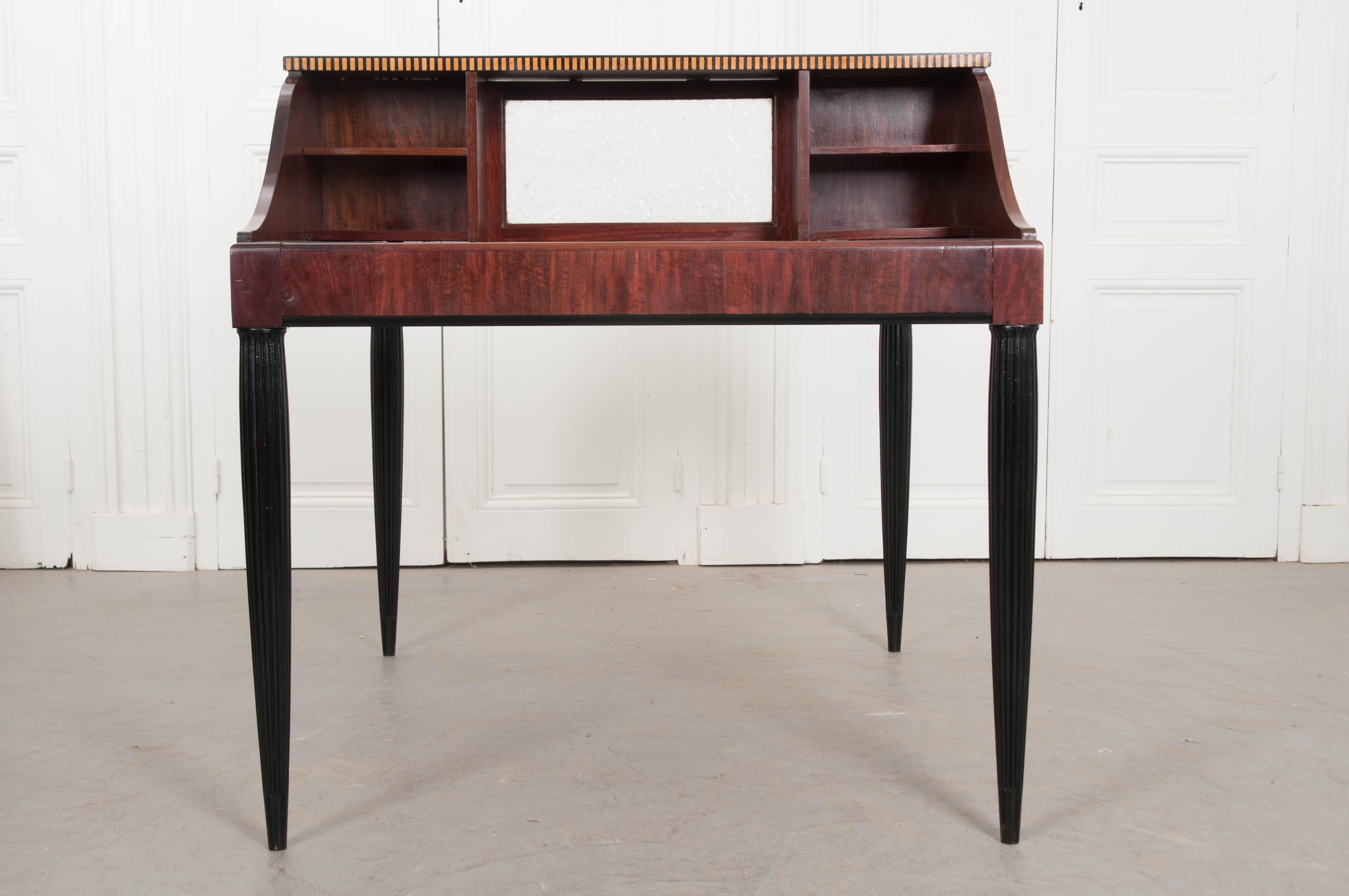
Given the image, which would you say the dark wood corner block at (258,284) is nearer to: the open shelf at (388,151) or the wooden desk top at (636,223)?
the wooden desk top at (636,223)

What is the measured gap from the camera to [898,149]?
5.35 feet

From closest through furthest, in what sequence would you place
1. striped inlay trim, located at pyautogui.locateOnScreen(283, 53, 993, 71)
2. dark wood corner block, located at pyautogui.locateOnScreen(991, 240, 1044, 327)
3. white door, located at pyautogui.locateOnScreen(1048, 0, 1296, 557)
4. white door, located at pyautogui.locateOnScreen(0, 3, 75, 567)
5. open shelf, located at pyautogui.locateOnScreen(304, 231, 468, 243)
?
dark wood corner block, located at pyautogui.locateOnScreen(991, 240, 1044, 327) → striped inlay trim, located at pyautogui.locateOnScreen(283, 53, 993, 71) → open shelf, located at pyautogui.locateOnScreen(304, 231, 468, 243) → white door, located at pyautogui.locateOnScreen(0, 3, 75, 567) → white door, located at pyautogui.locateOnScreen(1048, 0, 1296, 557)

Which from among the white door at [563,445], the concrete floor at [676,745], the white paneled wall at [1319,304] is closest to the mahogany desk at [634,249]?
the concrete floor at [676,745]

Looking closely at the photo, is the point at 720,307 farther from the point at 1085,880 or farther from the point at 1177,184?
the point at 1177,184

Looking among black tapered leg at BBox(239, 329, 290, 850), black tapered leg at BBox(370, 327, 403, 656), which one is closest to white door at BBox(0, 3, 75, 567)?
black tapered leg at BBox(370, 327, 403, 656)

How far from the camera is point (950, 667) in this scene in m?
2.16

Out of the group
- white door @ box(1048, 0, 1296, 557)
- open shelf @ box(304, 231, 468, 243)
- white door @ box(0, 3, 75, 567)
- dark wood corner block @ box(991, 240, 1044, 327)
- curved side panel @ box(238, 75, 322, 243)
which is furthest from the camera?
white door @ box(1048, 0, 1296, 557)

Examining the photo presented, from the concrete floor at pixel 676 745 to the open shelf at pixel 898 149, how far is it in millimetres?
979

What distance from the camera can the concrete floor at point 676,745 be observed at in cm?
134

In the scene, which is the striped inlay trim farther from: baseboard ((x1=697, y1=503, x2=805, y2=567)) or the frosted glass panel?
baseboard ((x1=697, y1=503, x2=805, y2=567))

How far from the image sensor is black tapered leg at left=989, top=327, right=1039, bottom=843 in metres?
1.35

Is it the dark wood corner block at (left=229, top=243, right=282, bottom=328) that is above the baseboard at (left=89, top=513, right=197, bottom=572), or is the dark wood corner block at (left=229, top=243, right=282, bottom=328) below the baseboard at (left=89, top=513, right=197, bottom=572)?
above

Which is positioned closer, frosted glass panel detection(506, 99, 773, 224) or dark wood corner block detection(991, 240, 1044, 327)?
dark wood corner block detection(991, 240, 1044, 327)

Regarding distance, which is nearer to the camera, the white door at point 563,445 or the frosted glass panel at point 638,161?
the frosted glass panel at point 638,161
